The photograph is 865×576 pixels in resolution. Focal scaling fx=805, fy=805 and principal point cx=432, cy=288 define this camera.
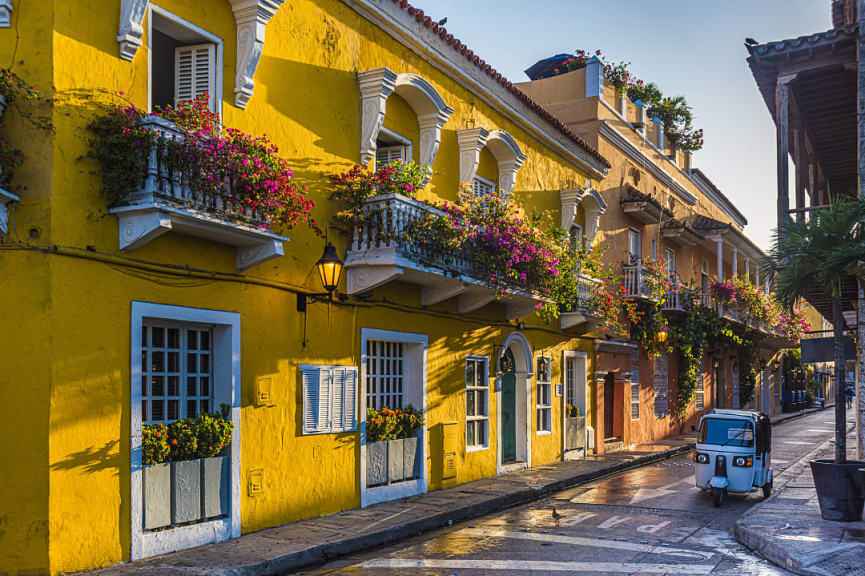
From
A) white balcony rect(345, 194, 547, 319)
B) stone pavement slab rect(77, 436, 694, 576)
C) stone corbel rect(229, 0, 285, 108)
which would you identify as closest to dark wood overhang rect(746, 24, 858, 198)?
white balcony rect(345, 194, 547, 319)

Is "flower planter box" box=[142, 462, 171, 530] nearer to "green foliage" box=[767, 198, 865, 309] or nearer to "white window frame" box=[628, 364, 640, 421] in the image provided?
"green foliage" box=[767, 198, 865, 309]

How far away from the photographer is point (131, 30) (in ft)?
27.1

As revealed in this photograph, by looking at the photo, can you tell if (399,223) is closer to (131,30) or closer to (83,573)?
(131,30)

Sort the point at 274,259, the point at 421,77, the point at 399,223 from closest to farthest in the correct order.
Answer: the point at 274,259 → the point at 399,223 → the point at 421,77

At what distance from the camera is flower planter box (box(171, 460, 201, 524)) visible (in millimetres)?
8648

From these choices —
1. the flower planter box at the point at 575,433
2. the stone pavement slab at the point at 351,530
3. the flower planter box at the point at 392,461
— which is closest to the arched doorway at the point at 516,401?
the stone pavement slab at the point at 351,530

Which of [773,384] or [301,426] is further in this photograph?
[773,384]

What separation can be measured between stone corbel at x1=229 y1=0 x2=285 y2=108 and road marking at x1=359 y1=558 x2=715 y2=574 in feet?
18.6

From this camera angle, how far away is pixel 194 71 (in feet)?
31.2

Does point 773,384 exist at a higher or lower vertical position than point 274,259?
lower

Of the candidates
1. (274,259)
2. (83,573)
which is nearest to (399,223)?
(274,259)

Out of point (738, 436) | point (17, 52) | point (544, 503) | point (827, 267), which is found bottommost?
point (544, 503)

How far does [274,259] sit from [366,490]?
12.4ft

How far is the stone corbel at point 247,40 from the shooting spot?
31.8 feet
